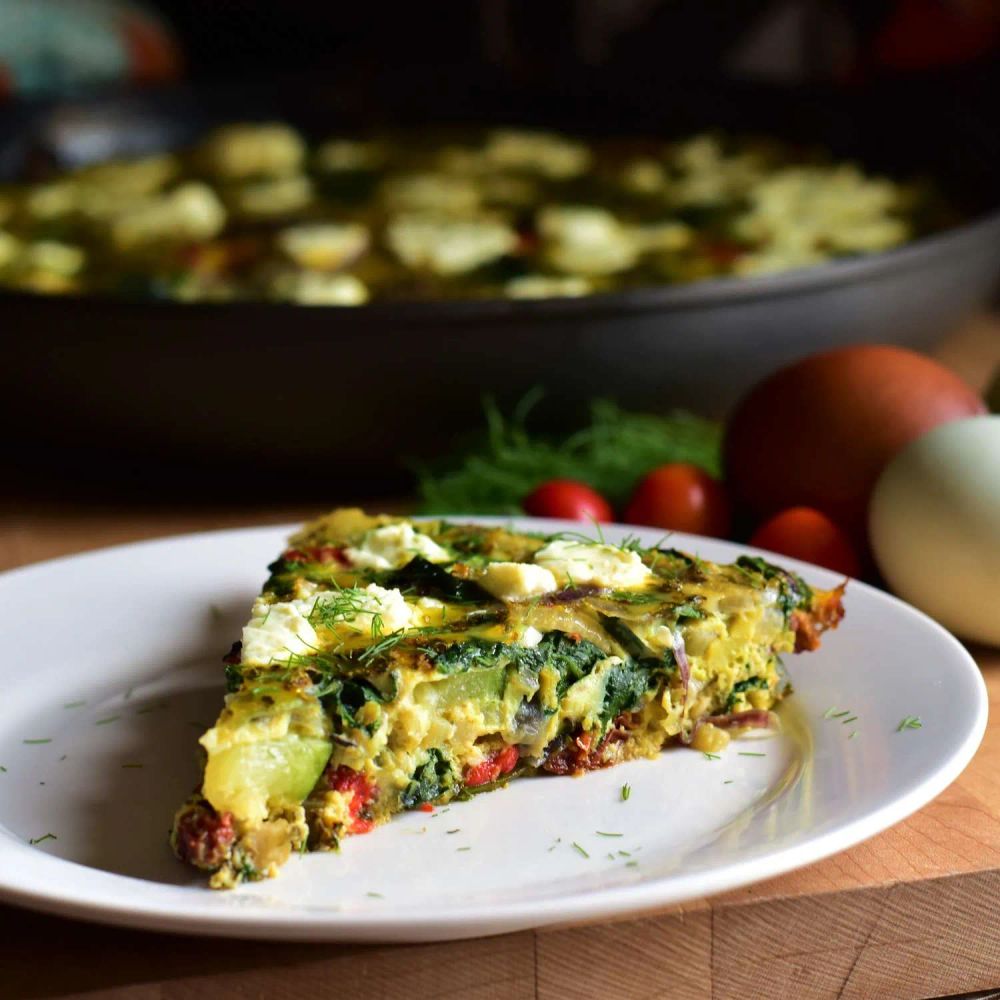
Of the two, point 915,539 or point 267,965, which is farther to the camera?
point 915,539

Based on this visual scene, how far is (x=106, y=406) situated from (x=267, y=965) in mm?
1554

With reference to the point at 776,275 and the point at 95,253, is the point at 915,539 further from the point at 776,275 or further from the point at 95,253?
the point at 95,253

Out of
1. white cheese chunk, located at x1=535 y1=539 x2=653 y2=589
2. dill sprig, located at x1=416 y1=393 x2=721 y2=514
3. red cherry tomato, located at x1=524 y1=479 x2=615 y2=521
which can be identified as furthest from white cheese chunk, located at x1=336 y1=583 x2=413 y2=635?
dill sprig, located at x1=416 y1=393 x2=721 y2=514

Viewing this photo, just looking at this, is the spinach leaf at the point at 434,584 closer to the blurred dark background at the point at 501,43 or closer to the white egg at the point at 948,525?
the white egg at the point at 948,525

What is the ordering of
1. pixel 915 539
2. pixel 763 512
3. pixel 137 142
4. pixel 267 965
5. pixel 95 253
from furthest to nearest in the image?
1. pixel 137 142
2. pixel 95 253
3. pixel 763 512
4. pixel 915 539
5. pixel 267 965

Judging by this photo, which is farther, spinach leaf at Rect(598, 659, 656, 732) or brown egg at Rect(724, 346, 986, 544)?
brown egg at Rect(724, 346, 986, 544)

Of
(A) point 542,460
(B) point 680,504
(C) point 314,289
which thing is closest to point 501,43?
(C) point 314,289

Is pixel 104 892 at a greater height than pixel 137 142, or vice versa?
pixel 104 892

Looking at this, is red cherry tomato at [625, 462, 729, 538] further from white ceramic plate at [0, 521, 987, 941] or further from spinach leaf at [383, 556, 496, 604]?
spinach leaf at [383, 556, 496, 604]

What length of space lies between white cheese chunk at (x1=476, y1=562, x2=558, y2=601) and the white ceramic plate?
0.78ft

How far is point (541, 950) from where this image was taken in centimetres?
170

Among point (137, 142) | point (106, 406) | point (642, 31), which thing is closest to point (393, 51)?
point (642, 31)

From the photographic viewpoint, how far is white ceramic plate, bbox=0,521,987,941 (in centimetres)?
157

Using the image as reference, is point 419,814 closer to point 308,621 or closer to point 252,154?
point 308,621
